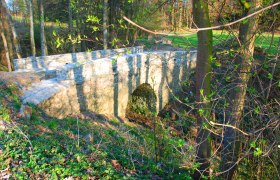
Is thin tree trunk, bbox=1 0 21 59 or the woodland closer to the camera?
the woodland

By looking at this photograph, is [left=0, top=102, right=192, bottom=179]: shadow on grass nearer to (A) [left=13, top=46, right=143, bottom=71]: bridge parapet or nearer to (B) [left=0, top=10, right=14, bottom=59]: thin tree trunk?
(A) [left=13, top=46, right=143, bottom=71]: bridge parapet

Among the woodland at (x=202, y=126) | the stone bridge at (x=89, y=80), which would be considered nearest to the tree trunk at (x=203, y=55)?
the woodland at (x=202, y=126)

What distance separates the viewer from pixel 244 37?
3.86 metres

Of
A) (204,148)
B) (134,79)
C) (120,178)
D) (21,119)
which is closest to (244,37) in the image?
(204,148)

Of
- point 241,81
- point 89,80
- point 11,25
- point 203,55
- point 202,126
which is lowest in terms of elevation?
point 89,80

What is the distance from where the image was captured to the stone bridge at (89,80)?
689 centimetres

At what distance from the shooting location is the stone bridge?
689 centimetres

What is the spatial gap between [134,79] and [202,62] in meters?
6.28

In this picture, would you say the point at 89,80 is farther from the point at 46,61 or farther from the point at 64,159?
the point at 64,159

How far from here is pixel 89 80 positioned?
797 cm

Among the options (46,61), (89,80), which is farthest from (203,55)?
(46,61)

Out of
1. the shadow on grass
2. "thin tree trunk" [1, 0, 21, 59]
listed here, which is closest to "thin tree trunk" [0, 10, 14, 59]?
"thin tree trunk" [1, 0, 21, 59]

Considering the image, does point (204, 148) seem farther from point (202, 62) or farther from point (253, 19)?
point (253, 19)

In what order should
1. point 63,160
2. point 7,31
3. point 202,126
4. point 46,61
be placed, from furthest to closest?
point 7,31 → point 46,61 → point 63,160 → point 202,126
